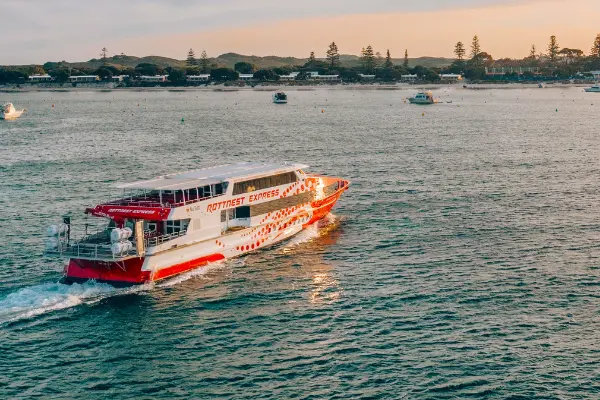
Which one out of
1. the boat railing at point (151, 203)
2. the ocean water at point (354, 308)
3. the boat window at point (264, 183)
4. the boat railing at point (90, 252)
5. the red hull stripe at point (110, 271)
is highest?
the boat window at point (264, 183)

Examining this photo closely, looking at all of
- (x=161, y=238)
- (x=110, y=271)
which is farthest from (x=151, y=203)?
(x=110, y=271)

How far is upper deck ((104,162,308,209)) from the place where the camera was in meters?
52.9

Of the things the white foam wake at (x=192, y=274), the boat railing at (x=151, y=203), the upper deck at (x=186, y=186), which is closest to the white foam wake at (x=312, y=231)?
the upper deck at (x=186, y=186)

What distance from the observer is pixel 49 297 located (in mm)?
46062

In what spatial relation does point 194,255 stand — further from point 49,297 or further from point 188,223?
point 49,297

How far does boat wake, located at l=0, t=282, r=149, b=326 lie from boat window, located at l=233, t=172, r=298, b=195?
12.6 m

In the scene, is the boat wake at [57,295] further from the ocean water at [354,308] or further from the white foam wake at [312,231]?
the white foam wake at [312,231]

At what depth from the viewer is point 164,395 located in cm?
3484

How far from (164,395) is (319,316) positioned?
12083 mm

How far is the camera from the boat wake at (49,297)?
43969 millimetres

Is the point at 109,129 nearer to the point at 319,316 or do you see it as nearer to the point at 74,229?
the point at 74,229

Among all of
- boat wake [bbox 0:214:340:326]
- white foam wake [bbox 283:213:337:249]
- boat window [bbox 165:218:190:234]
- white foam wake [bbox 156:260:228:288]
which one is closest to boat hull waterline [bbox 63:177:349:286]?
white foam wake [bbox 156:260:228:288]

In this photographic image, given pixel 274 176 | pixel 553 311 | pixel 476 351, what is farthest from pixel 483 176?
pixel 476 351

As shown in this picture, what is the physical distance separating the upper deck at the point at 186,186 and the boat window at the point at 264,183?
1.31ft
